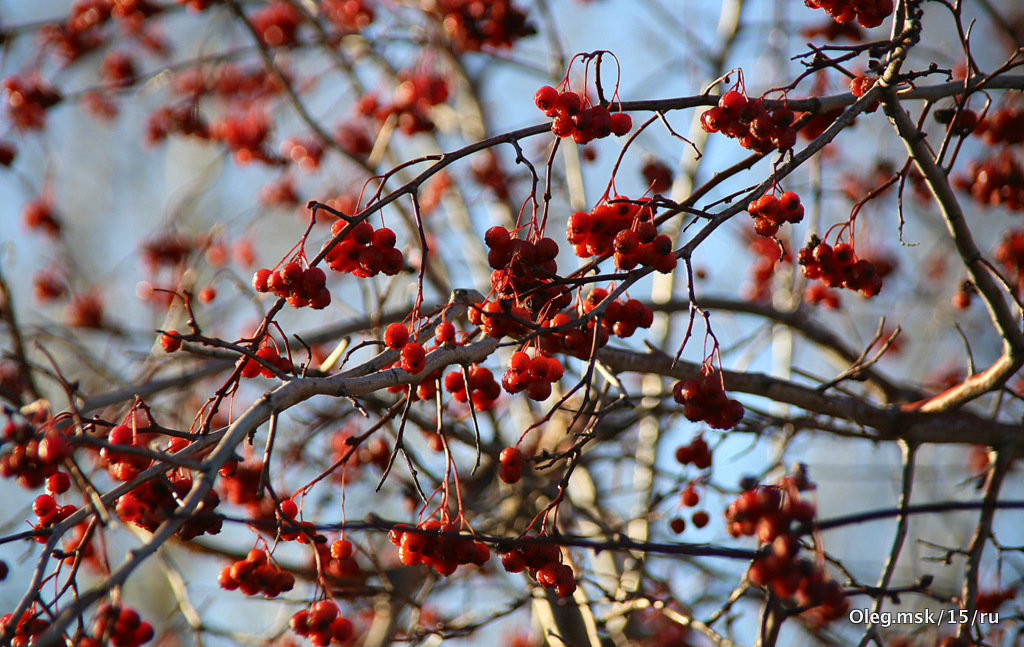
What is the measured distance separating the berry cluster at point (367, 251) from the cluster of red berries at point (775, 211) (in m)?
0.88

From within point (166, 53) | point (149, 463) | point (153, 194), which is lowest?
point (149, 463)

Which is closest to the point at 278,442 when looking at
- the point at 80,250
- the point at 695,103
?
the point at 695,103

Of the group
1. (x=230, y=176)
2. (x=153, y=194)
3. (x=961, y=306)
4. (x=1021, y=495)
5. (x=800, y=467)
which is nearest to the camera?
(x=800, y=467)

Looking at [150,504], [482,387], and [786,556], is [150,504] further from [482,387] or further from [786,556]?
[786,556]

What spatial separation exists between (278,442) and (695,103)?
353 cm

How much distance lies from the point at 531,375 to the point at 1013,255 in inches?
122

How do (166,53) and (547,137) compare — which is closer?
(547,137)

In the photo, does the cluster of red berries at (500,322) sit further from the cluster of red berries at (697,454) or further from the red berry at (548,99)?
the cluster of red berries at (697,454)

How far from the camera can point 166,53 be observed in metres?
6.35

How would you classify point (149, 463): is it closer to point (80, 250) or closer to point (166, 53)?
point (166, 53)

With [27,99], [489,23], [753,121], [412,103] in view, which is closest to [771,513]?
[753,121]

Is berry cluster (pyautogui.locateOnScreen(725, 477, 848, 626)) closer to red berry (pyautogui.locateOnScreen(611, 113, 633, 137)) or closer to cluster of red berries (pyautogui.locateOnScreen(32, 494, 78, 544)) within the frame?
red berry (pyautogui.locateOnScreen(611, 113, 633, 137))

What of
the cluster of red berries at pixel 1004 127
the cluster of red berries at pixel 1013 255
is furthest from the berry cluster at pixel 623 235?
the cluster of red berries at pixel 1013 255

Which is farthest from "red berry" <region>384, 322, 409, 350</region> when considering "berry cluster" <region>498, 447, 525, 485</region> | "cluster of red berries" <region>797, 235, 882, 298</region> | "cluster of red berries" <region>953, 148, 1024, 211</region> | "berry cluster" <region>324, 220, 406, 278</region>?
"cluster of red berries" <region>953, 148, 1024, 211</region>
